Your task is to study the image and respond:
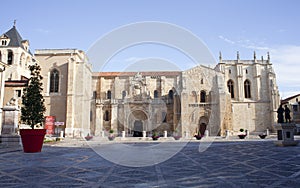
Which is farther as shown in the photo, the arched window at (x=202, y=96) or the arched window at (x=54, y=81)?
the arched window at (x=202, y=96)

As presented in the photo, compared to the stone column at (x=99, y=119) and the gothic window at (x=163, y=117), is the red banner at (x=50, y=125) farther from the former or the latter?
the gothic window at (x=163, y=117)

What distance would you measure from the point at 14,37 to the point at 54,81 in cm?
1251

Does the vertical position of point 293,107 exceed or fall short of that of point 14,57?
it falls short

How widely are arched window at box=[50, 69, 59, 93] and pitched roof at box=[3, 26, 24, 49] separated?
30.9 feet

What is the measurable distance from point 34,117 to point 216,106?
1084 inches

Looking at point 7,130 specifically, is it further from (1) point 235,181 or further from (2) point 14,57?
(2) point 14,57

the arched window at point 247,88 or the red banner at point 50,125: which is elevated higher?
the arched window at point 247,88

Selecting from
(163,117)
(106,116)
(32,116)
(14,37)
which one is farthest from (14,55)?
(32,116)

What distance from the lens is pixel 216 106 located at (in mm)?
33406

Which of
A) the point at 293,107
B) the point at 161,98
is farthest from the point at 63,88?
the point at 293,107

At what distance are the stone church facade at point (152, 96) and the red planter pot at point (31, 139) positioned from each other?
2026cm

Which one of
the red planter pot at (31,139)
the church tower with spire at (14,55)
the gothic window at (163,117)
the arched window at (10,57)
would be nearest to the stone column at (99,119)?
the gothic window at (163,117)

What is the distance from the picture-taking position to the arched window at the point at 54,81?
3150 centimetres

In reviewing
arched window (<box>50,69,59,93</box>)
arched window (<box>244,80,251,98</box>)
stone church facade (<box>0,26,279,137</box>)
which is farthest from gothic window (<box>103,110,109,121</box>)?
arched window (<box>244,80,251,98</box>)
